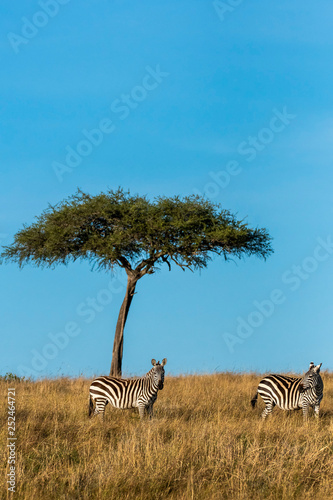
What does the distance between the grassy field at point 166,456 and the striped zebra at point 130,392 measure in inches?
17.6

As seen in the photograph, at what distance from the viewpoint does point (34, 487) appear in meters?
8.14

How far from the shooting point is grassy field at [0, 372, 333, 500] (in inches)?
321

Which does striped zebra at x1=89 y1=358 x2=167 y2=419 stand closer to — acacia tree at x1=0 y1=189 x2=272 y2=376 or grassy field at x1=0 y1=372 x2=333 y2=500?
grassy field at x1=0 y1=372 x2=333 y2=500

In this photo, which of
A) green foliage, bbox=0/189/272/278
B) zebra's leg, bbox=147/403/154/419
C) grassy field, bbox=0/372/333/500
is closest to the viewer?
grassy field, bbox=0/372/333/500

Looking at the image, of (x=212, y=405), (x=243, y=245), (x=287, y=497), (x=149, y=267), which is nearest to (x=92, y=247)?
(x=149, y=267)

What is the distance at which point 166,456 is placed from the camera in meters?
8.98

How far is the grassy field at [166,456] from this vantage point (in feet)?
26.7

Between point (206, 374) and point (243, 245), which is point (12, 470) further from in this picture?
point (243, 245)

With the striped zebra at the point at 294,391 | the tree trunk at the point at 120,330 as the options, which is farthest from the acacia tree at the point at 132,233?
the striped zebra at the point at 294,391

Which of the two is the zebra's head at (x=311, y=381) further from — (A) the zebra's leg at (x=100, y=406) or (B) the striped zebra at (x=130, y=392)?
(A) the zebra's leg at (x=100, y=406)

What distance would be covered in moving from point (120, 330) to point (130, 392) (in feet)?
37.3

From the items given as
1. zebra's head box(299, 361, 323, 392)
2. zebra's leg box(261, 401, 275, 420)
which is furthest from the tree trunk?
zebra's head box(299, 361, 323, 392)

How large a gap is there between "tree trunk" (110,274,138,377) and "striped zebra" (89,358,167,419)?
1031 centimetres

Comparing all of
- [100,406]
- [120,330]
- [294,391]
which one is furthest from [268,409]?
[120,330]
